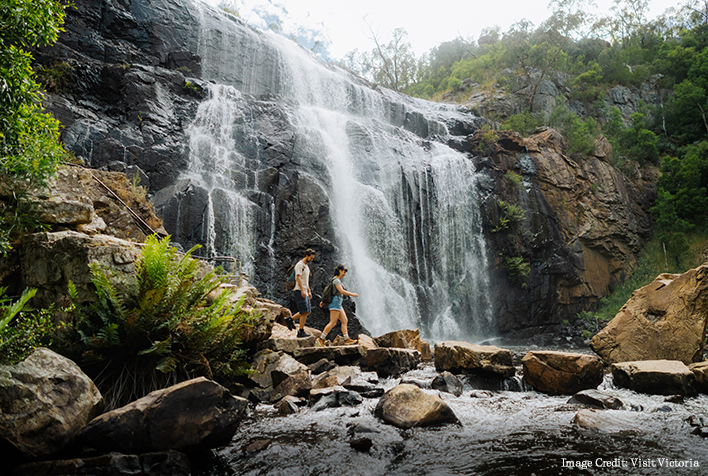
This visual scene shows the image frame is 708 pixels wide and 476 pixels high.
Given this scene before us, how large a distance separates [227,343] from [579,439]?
14.6ft

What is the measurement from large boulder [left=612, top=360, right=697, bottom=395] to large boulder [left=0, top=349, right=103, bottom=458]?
7.88 m

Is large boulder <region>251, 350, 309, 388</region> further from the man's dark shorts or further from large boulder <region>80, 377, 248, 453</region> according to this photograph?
the man's dark shorts

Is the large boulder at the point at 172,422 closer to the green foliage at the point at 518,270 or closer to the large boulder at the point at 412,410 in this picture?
the large boulder at the point at 412,410

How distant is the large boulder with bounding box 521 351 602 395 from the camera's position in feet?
21.5

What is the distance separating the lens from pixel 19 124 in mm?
5094

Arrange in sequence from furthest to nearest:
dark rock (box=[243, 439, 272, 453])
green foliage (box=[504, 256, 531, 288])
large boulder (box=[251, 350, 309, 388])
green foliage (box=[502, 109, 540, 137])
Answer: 1. green foliage (box=[502, 109, 540, 137])
2. green foliage (box=[504, 256, 531, 288])
3. large boulder (box=[251, 350, 309, 388])
4. dark rock (box=[243, 439, 272, 453])

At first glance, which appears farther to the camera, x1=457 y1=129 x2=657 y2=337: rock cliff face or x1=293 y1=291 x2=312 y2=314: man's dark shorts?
x1=457 y1=129 x2=657 y2=337: rock cliff face

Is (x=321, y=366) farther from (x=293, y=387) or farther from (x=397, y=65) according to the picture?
(x=397, y=65)

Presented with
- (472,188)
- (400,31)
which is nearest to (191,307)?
(472,188)

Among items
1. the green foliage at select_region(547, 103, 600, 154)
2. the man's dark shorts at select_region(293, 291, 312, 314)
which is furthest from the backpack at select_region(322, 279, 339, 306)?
the green foliage at select_region(547, 103, 600, 154)

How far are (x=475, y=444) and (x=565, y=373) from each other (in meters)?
3.33

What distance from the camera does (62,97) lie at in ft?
47.1

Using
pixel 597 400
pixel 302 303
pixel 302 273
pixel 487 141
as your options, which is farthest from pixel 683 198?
pixel 302 303

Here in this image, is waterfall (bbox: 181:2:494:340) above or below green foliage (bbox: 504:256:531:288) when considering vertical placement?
above
